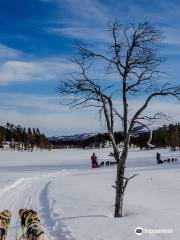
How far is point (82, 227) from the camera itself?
1345 cm

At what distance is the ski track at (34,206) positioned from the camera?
1295cm

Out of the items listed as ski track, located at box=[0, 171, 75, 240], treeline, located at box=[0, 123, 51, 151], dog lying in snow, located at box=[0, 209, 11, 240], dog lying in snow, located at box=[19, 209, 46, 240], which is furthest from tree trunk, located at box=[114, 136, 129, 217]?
treeline, located at box=[0, 123, 51, 151]

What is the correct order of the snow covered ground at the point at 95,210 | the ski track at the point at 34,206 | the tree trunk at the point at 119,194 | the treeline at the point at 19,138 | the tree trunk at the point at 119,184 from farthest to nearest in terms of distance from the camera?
the treeline at the point at 19,138 < the tree trunk at the point at 119,194 < the tree trunk at the point at 119,184 < the ski track at the point at 34,206 < the snow covered ground at the point at 95,210

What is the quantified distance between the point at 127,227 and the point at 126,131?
10.3 ft

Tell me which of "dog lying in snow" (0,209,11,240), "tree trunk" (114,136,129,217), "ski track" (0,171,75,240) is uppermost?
"tree trunk" (114,136,129,217)

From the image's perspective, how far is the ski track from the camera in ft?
42.5

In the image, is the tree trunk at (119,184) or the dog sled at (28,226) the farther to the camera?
the tree trunk at (119,184)

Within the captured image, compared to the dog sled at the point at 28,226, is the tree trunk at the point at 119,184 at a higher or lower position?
higher

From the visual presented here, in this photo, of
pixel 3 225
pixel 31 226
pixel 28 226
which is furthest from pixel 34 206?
pixel 31 226

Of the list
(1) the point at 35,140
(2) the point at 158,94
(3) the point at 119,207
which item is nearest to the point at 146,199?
(3) the point at 119,207

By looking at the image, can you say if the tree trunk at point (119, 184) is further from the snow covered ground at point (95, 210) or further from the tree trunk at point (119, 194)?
the snow covered ground at point (95, 210)

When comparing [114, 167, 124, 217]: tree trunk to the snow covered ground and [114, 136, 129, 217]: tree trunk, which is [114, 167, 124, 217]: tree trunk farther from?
the snow covered ground

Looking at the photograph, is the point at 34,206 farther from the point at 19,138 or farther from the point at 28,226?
the point at 19,138

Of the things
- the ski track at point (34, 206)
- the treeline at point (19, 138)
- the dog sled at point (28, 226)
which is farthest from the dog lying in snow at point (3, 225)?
the treeline at point (19, 138)
